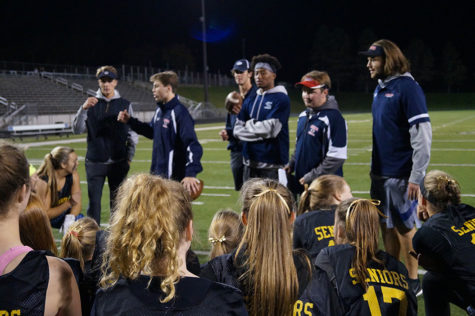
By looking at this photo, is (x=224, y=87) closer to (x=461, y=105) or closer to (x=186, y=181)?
(x=461, y=105)

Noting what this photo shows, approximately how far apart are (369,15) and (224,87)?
42.9m

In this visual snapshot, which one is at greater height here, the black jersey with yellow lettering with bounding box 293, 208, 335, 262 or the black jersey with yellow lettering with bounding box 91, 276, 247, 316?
the black jersey with yellow lettering with bounding box 91, 276, 247, 316

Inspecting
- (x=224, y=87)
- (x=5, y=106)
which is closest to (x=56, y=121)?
(x=5, y=106)

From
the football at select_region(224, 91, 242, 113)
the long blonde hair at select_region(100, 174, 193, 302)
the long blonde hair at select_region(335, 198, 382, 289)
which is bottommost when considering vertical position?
the long blonde hair at select_region(335, 198, 382, 289)

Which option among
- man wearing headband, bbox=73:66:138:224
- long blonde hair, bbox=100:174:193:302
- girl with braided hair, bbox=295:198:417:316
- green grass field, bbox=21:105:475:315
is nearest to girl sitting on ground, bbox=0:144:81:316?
long blonde hair, bbox=100:174:193:302

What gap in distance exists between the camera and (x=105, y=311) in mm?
1699

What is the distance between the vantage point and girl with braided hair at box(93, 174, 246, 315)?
165 cm

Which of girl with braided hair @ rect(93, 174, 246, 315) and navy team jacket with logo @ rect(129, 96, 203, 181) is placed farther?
navy team jacket with logo @ rect(129, 96, 203, 181)

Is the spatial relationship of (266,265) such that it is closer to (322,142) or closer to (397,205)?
(397,205)

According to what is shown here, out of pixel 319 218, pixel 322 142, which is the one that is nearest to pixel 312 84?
pixel 322 142

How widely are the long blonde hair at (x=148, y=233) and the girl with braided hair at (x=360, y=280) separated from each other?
36.4 inches

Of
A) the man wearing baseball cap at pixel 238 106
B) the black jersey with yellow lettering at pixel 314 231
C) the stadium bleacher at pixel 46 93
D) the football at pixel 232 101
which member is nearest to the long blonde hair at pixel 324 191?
the black jersey with yellow lettering at pixel 314 231

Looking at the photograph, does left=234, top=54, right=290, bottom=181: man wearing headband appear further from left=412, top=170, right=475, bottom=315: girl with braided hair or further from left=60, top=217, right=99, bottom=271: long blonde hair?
left=60, top=217, right=99, bottom=271: long blonde hair

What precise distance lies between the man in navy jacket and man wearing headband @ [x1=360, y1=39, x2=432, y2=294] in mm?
1893
